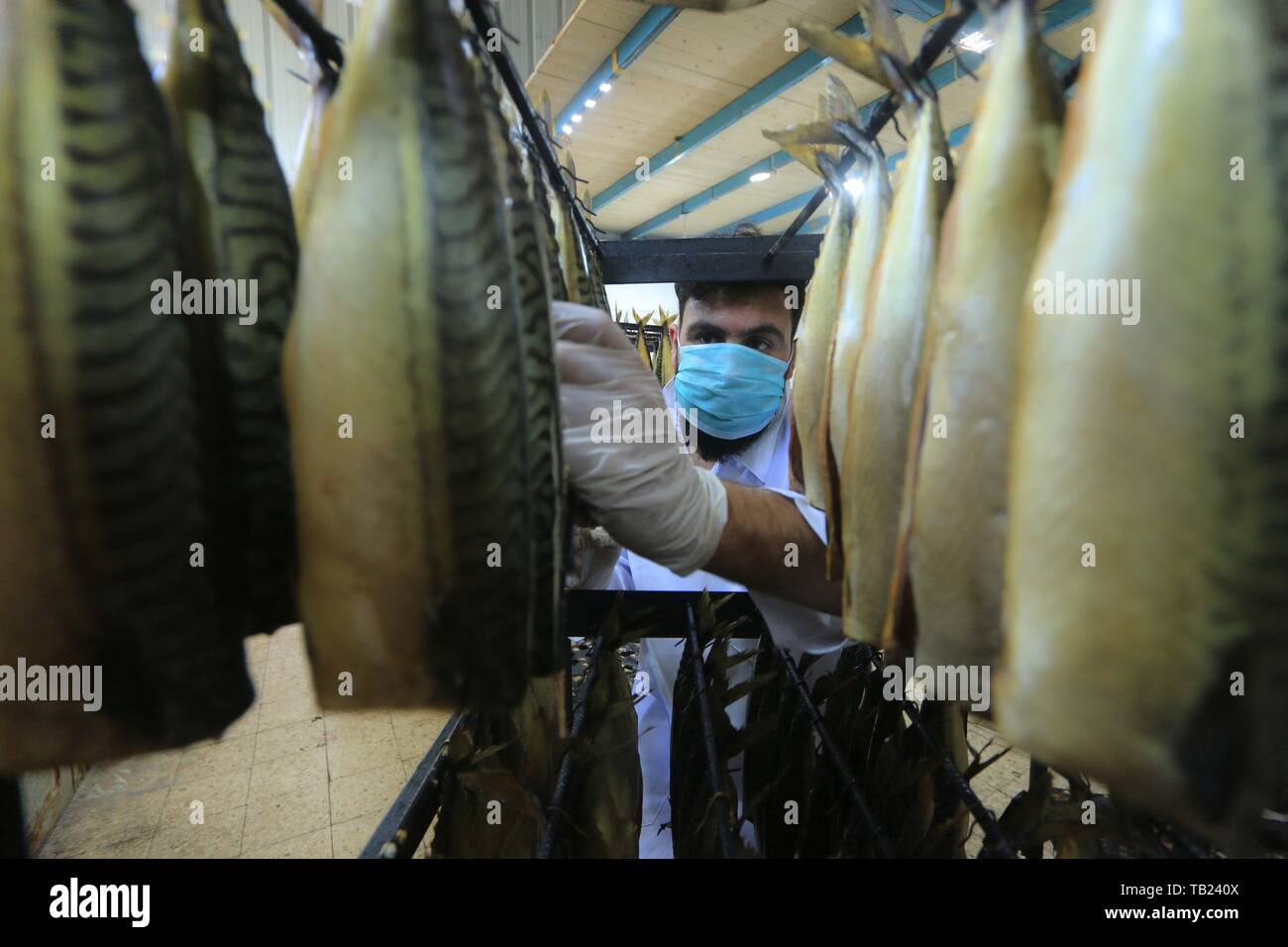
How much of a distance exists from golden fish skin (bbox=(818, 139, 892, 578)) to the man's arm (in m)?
0.44

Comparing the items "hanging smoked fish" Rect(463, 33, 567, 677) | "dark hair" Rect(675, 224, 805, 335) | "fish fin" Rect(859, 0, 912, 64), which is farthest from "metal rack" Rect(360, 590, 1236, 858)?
"dark hair" Rect(675, 224, 805, 335)

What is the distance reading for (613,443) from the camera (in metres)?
0.90

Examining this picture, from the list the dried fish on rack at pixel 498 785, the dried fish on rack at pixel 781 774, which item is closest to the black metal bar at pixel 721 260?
the dried fish on rack at pixel 781 774

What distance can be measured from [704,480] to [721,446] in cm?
131

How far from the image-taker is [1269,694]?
376 mm

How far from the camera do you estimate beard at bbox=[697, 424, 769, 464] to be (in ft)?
8.18

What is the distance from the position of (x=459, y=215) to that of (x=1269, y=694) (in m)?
0.64

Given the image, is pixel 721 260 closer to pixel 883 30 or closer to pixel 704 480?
pixel 704 480

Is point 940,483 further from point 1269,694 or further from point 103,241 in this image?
point 103,241

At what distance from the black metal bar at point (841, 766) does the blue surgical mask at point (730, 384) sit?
82 centimetres

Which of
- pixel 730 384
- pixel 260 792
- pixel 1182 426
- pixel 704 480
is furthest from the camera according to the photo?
pixel 260 792

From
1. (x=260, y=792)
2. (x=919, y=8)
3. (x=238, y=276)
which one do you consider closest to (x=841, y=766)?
(x=238, y=276)
